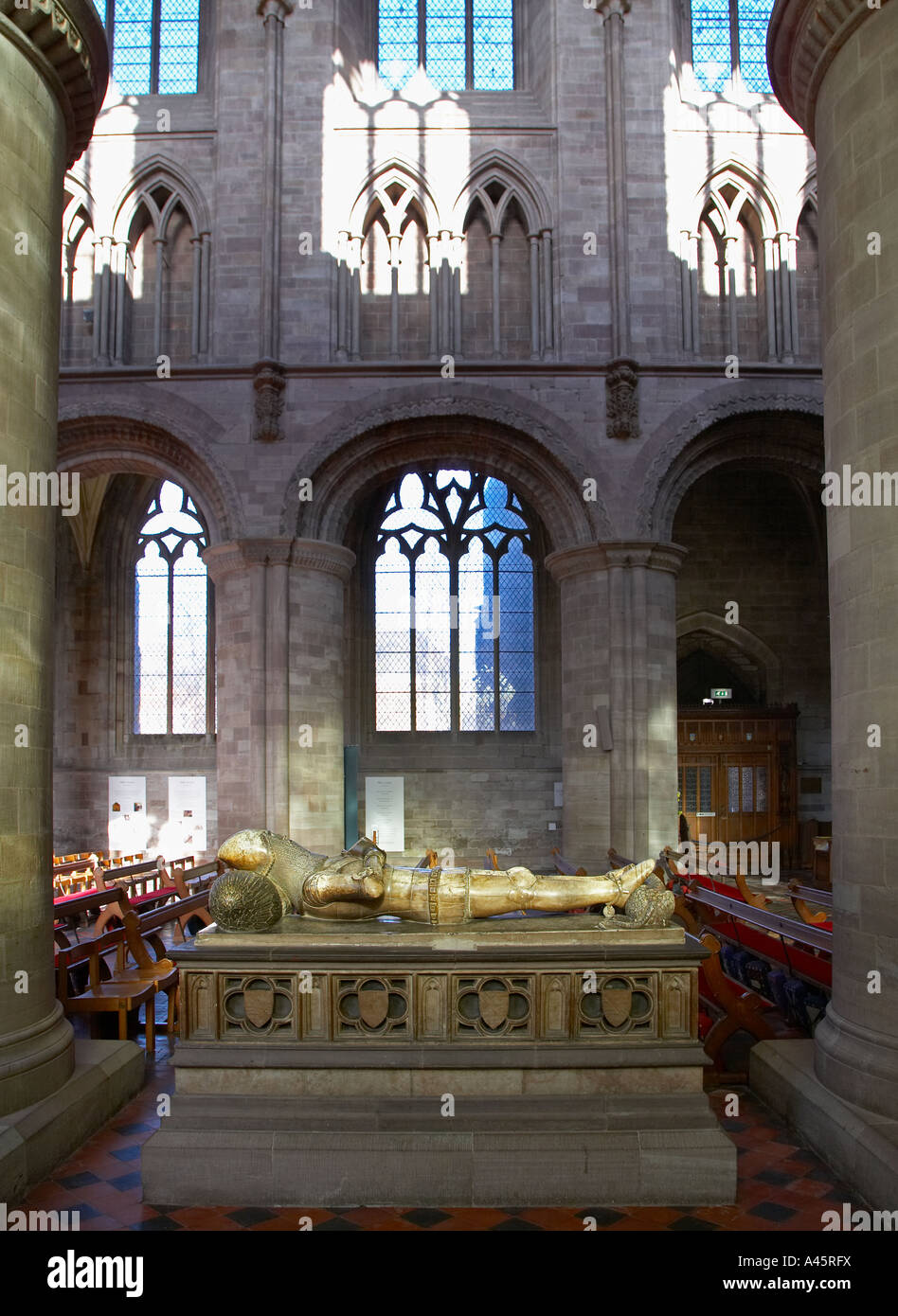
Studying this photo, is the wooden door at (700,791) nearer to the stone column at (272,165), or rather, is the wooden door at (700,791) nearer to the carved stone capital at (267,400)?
the carved stone capital at (267,400)

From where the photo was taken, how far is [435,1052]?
4.69 meters

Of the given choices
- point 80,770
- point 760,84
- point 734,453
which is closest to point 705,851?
point 734,453

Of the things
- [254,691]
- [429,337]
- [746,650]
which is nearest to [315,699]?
[254,691]

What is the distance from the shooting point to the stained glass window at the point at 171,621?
18734mm

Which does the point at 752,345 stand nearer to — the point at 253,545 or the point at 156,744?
the point at 253,545

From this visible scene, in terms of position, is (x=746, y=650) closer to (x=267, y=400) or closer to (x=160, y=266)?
(x=267, y=400)

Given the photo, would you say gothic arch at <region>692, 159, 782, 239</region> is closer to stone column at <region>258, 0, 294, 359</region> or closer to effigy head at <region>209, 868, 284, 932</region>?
stone column at <region>258, 0, 294, 359</region>

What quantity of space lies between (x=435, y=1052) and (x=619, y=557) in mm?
10485

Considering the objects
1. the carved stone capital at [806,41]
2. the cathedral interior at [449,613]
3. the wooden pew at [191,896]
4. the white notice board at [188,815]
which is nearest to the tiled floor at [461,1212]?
the cathedral interior at [449,613]

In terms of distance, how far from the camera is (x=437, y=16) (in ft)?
54.1

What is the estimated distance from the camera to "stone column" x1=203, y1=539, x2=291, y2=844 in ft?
46.3

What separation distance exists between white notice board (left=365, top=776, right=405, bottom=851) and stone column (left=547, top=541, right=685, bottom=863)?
3956 mm

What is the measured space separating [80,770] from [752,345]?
13308mm

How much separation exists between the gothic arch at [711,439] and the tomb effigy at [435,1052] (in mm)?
10289
